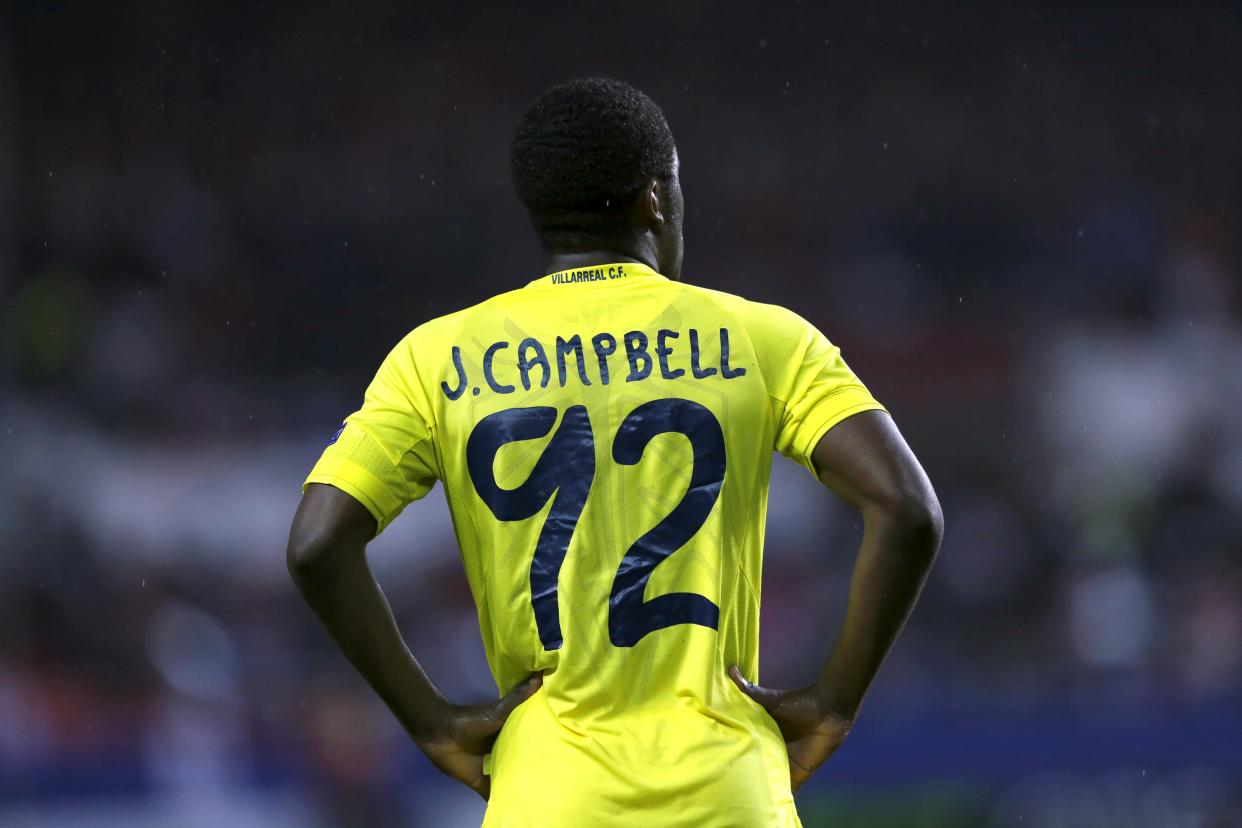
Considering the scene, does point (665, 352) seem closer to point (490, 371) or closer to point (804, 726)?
point (490, 371)

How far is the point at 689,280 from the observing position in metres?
8.23

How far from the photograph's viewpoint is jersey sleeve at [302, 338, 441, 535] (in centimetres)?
180

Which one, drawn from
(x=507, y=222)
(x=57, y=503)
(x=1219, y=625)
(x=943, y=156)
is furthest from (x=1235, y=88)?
(x=57, y=503)

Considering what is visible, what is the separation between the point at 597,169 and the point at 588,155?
0.07 ft

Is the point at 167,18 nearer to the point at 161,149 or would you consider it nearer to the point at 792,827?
the point at 161,149

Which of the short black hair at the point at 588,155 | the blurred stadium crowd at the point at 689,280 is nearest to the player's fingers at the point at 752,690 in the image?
the short black hair at the point at 588,155

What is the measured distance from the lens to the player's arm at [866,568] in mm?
1756

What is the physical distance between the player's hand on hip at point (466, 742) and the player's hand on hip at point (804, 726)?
34 centimetres

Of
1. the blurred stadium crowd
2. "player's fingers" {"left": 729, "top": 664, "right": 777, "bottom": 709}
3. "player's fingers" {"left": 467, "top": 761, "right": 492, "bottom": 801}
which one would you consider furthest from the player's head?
the blurred stadium crowd

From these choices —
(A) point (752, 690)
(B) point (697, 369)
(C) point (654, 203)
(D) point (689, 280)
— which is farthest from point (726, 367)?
(D) point (689, 280)

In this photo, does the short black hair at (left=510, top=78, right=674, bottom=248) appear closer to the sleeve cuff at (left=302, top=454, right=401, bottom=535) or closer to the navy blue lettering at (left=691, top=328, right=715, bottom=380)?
the navy blue lettering at (left=691, top=328, right=715, bottom=380)

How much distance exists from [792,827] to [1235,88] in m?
8.98

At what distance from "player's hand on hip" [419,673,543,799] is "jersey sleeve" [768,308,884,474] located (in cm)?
50

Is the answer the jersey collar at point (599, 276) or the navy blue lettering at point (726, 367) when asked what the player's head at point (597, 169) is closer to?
the jersey collar at point (599, 276)
